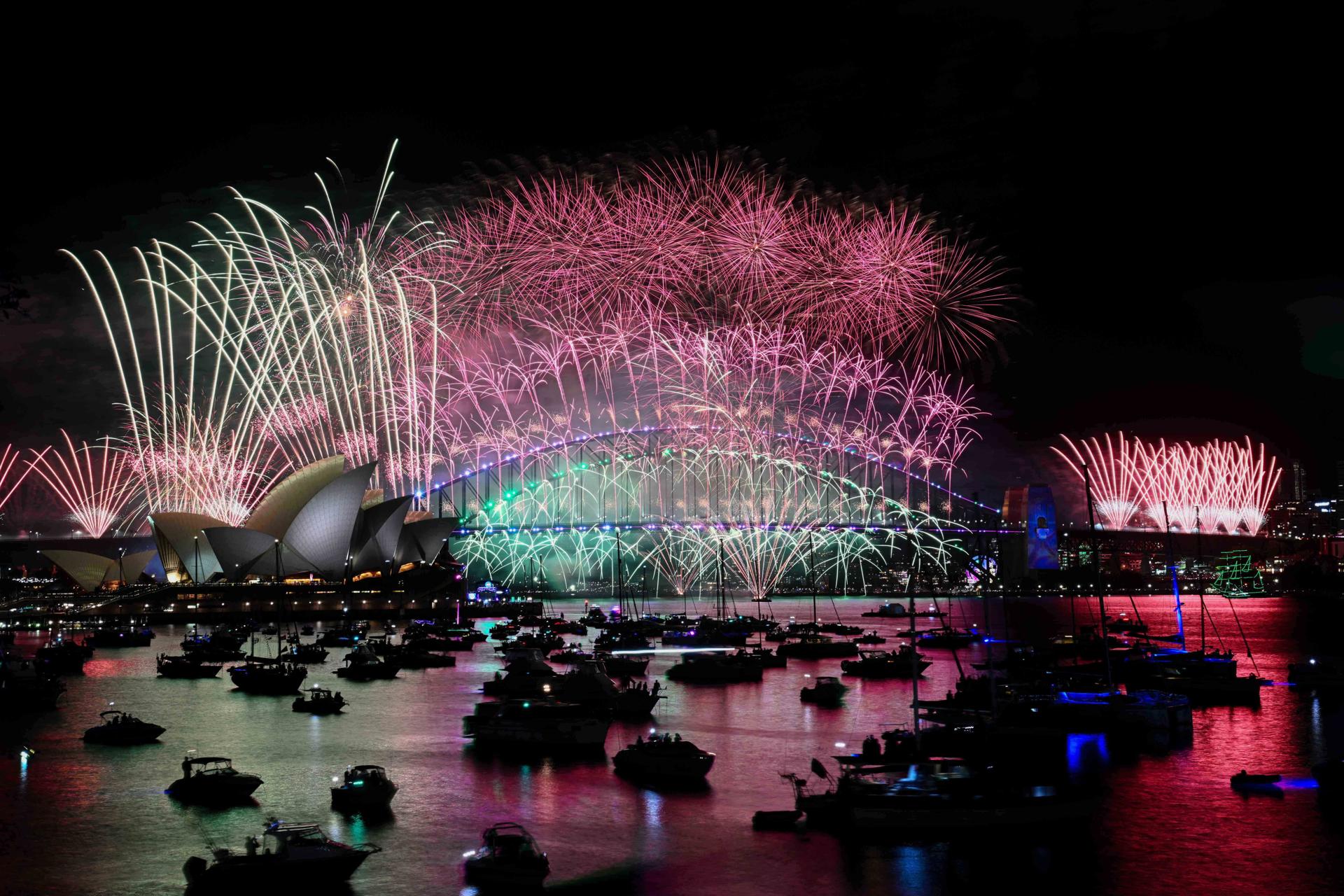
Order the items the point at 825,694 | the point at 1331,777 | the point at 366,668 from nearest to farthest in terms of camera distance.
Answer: the point at 1331,777
the point at 825,694
the point at 366,668

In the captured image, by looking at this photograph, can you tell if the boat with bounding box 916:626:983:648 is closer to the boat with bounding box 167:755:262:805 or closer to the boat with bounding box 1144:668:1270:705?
the boat with bounding box 1144:668:1270:705

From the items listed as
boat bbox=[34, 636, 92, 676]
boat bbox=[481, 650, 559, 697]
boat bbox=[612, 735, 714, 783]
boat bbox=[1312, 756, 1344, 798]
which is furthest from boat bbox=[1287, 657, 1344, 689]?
boat bbox=[34, 636, 92, 676]

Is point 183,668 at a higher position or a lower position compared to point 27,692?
lower

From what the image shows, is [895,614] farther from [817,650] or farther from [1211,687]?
[1211,687]

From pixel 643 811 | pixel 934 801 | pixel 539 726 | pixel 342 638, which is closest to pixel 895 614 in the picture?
pixel 342 638

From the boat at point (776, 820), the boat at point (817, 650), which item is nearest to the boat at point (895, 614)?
the boat at point (817, 650)

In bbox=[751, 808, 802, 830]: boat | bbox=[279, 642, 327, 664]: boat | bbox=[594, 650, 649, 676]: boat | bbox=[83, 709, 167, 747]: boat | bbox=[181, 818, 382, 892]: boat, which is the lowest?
bbox=[751, 808, 802, 830]: boat

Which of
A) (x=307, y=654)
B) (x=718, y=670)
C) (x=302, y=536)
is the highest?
(x=302, y=536)
